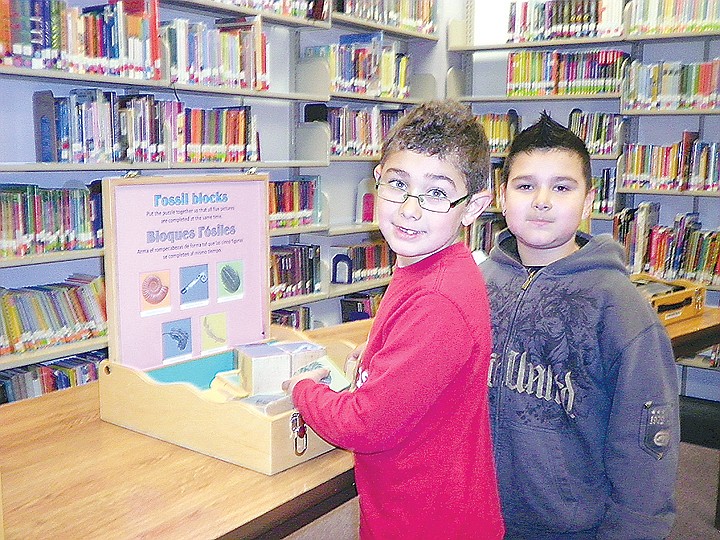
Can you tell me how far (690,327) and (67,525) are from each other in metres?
2.07

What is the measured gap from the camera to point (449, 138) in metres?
1.12

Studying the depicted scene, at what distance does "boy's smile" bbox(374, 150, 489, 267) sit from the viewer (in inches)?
44.0

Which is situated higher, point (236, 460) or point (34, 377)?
point (236, 460)

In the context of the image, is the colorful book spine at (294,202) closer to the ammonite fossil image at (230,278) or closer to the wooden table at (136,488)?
the ammonite fossil image at (230,278)

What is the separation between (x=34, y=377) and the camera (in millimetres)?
2924

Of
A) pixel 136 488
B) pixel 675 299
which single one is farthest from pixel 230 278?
pixel 675 299

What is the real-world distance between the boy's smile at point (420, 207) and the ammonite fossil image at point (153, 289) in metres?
0.54

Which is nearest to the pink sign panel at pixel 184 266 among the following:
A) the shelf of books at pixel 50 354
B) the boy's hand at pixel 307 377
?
the boy's hand at pixel 307 377

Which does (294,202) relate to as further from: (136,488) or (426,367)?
(426,367)

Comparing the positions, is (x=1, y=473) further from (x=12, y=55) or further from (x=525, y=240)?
(x=12, y=55)

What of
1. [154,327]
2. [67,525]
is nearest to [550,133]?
[154,327]

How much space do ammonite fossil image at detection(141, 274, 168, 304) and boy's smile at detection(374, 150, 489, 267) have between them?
0.54 metres

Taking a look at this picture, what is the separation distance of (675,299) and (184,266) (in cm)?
178

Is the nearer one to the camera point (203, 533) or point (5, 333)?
point (203, 533)
